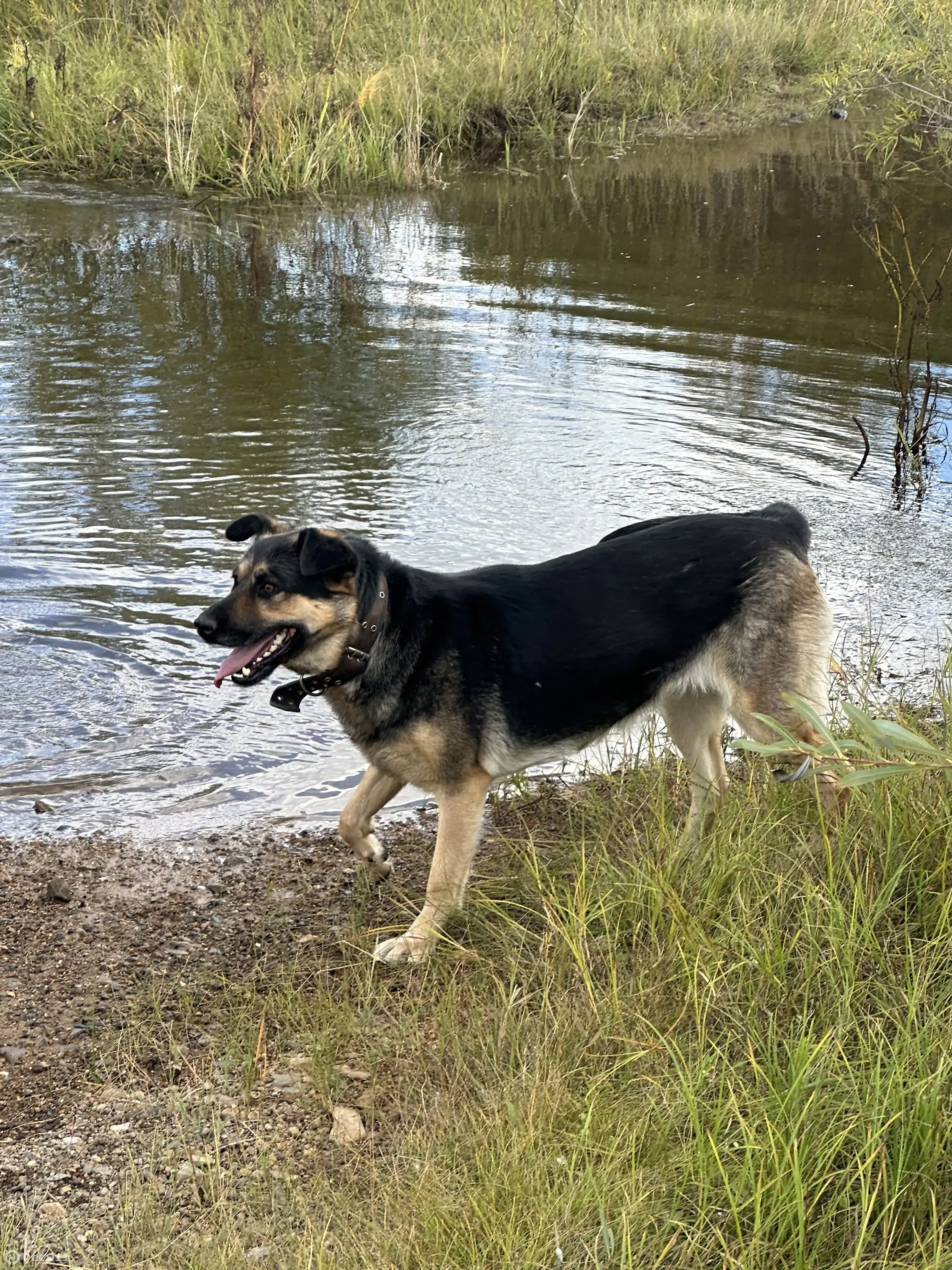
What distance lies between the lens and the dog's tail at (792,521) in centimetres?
468

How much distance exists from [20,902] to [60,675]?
178cm

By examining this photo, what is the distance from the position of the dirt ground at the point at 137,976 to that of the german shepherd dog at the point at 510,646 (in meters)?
0.47

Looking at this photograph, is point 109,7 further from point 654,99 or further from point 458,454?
point 458,454

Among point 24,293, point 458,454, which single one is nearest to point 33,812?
point 458,454

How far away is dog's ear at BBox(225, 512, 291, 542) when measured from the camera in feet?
15.2

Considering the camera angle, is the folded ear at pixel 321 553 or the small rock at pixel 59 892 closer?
the folded ear at pixel 321 553

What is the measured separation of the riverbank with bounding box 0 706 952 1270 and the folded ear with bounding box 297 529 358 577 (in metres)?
1.14

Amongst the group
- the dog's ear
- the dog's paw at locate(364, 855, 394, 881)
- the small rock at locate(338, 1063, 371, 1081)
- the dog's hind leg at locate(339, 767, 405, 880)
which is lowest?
the dog's paw at locate(364, 855, 394, 881)

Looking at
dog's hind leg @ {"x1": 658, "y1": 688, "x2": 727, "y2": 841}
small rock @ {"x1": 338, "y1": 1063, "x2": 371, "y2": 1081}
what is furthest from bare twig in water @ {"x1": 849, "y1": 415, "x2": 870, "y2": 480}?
small rock @ {"x1": 338, "y1": 1063, "x2": 371, "y2": 1081}

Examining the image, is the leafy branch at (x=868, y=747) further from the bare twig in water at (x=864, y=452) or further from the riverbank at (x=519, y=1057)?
Result: the bare twig in water at (x=864, y=452)

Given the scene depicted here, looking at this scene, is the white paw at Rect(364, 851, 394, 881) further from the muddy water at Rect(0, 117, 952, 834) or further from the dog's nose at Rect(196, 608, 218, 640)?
the dog's nose at Rect(196, 608, 218, 640)

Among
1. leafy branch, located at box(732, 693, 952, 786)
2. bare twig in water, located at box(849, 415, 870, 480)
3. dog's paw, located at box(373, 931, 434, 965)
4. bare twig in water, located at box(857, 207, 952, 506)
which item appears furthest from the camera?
bare twig in water, located at box(849, 415, 870, 480)

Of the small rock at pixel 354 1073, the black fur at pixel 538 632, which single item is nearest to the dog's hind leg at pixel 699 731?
the black fur at pixel 538 632

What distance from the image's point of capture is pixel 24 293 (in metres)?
11.9
